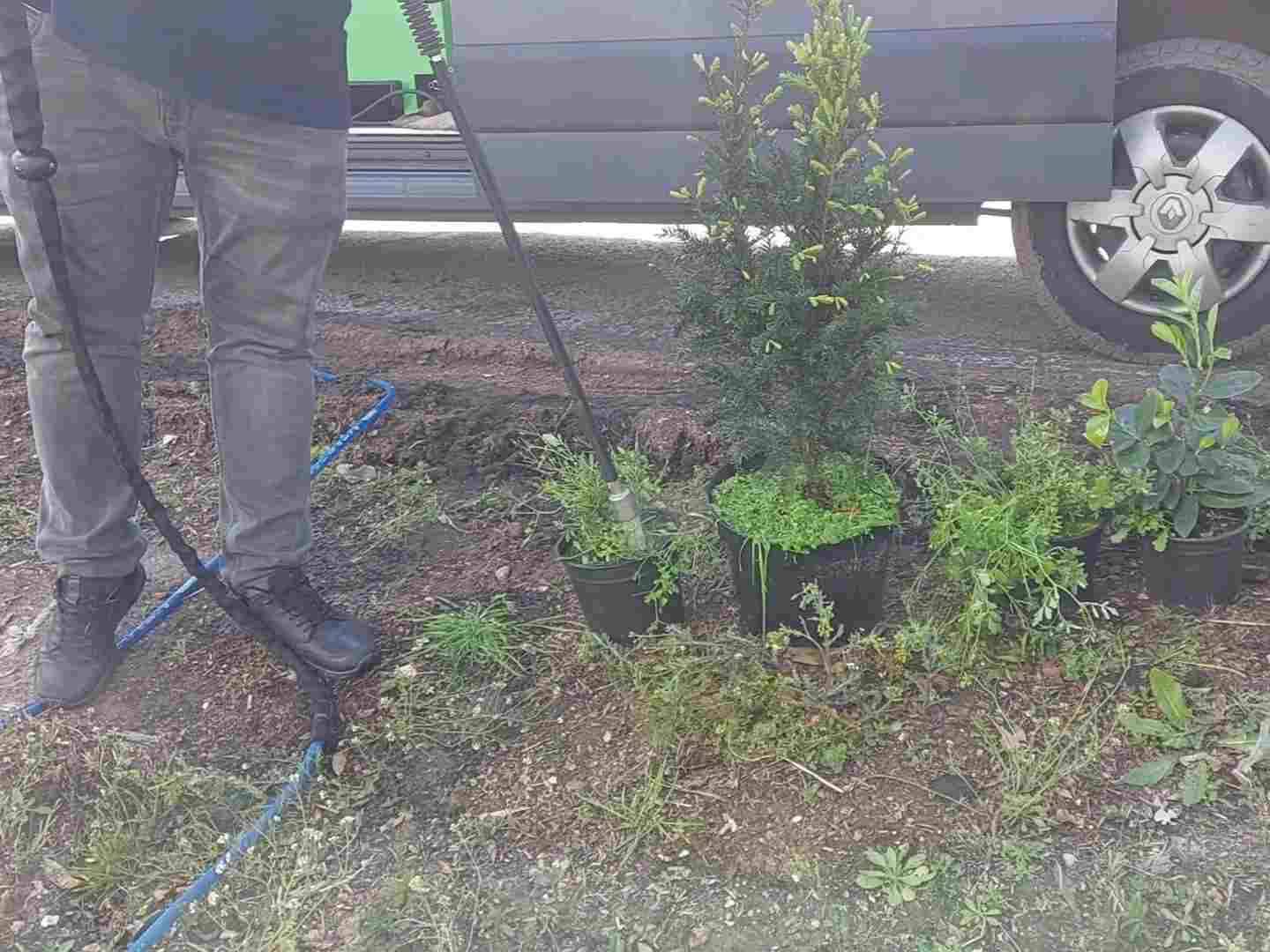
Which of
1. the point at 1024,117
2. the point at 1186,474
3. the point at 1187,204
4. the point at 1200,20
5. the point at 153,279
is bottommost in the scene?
the point at 1186,474

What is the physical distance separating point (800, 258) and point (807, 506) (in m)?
0.49

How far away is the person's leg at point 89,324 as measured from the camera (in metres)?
2.15

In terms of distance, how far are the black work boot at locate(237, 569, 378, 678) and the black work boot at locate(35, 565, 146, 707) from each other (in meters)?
0.28

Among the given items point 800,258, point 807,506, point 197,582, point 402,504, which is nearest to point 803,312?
point 800,258

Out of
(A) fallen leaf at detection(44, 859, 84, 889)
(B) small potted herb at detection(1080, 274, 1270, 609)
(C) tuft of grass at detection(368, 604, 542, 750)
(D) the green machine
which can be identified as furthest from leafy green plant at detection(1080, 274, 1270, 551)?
(D) the green machine

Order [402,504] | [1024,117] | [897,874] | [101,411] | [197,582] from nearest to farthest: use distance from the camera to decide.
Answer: [897,874], [101,411], [197,582], [402,504], [1024,117]

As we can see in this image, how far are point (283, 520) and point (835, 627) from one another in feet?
3.75

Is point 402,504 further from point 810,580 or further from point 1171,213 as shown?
point 1171,213

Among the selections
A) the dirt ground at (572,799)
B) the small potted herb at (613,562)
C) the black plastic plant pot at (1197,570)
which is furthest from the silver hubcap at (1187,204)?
the small potted herb at (613,562)

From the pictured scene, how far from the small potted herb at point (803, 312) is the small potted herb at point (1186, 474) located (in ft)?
1.57

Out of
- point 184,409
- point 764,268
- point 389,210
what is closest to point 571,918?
point 764,268

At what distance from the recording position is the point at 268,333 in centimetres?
240

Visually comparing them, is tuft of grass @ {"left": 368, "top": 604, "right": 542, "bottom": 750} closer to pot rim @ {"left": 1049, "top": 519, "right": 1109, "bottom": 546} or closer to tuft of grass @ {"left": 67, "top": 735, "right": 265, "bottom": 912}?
tuft of grass @ {"left": 67, "top": 735, "right": 265, "bottom": 912}

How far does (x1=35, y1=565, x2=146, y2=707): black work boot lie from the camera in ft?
8.13
